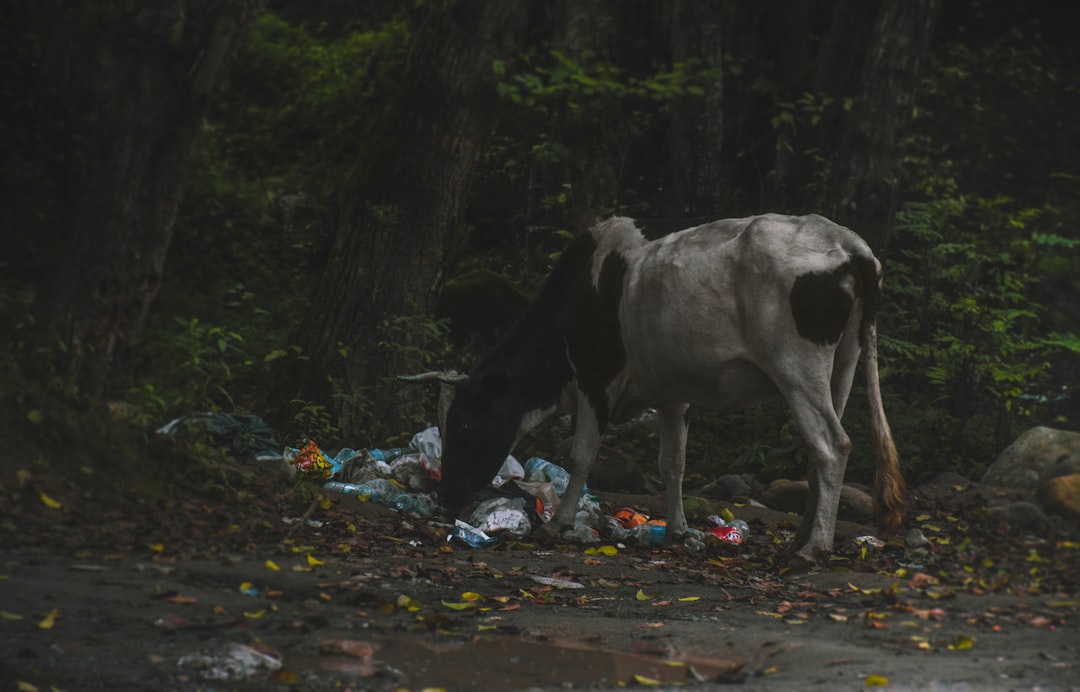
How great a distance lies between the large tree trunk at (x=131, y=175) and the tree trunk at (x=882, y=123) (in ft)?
21.0

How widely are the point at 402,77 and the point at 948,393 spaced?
545 centimetres

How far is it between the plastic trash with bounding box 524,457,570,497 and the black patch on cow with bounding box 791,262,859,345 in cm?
231

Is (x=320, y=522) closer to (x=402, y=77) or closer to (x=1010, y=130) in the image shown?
(x=402, y=77)

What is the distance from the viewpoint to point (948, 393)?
37.2 ft

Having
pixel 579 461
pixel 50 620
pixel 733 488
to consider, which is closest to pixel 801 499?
pixel 733 488

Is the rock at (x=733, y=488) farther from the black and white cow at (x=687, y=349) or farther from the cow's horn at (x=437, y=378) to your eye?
the cow's horn at (x=437, y=378)

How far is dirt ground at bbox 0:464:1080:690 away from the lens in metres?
4.38

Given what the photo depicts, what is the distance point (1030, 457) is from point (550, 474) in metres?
3.66

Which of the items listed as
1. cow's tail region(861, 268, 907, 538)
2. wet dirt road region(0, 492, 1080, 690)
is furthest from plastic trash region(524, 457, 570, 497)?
cow's tail region(861, 268, 907, 538)

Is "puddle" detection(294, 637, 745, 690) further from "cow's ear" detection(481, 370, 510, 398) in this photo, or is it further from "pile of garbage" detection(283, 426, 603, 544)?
"cow's ear" detection(481, 370, 510, 398)

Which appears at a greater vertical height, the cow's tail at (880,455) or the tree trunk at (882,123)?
the tree trunk at (882,123)

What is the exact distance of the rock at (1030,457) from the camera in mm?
9344

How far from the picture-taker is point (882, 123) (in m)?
11.8

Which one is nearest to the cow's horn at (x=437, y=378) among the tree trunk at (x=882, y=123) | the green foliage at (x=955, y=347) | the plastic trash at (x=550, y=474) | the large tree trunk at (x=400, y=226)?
the plastic trash at (x=550, y=474)
